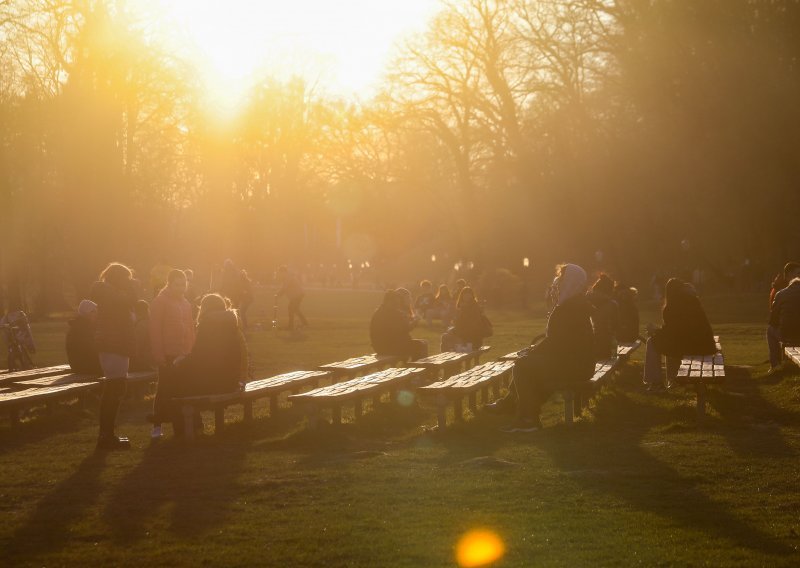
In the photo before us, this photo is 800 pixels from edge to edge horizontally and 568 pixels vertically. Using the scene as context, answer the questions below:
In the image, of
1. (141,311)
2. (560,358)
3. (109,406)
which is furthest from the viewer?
(141,311)

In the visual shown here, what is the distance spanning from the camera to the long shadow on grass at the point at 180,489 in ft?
27.4

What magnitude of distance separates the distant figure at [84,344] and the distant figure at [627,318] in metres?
8.85

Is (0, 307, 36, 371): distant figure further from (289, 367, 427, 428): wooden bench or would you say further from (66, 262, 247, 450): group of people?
(66, 262, 247, 450): group of people

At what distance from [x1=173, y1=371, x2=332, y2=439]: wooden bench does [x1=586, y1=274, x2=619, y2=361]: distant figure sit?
4356mm

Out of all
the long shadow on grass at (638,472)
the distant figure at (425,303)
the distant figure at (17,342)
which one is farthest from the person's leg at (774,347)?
the distant figure at (425,303)

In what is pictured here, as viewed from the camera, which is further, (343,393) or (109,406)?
(343,393)

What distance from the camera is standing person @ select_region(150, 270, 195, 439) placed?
12953 millimetres

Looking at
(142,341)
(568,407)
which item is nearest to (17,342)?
(142,341)

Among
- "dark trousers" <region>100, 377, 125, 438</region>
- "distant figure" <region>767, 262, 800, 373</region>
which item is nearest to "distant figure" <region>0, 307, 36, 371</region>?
"dark trousers" <region>100, 377, 125, 438</region>

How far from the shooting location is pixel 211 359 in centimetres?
1305

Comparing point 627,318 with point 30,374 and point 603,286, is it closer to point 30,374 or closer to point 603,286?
point 603,286

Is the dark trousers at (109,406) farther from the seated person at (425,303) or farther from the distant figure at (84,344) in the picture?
the seated person at (425,303)

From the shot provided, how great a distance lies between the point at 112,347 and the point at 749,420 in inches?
274

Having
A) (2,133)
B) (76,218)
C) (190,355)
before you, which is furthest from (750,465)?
(76,218)
